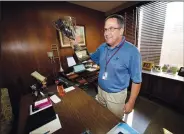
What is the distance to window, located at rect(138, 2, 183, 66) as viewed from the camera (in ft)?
6.17

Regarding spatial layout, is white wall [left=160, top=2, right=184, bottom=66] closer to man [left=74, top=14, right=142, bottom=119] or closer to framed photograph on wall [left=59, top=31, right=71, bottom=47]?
man [left=74, top=14, right=142, bottom=119]

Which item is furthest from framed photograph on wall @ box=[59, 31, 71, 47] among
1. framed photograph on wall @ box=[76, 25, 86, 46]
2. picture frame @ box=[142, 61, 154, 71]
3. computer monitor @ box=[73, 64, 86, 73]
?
picture frame @ box=[142, 61, 154, 71]

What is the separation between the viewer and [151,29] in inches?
88.5

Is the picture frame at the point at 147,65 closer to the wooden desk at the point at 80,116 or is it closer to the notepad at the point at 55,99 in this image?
the wooden desk at the point at 80,116

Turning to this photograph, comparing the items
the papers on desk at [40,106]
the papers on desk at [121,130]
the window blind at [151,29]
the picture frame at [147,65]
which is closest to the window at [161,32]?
the window blind at [151,29]

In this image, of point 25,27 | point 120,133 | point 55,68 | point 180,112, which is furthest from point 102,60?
point 180,112

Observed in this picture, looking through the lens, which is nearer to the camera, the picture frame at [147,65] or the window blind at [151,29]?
the window blind at [151,29]

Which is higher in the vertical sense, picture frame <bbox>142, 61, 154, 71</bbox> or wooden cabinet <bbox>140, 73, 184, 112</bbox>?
A: picture frame <bbox>142, 61, 154, 71</bbox>

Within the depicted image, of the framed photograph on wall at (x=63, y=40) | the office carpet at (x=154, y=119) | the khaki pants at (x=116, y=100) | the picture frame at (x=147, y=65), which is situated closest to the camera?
the khaki pants at (x=116, y=100)

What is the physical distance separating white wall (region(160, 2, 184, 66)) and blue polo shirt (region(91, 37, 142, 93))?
147 centimetres

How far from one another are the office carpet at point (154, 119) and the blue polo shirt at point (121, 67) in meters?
0.97

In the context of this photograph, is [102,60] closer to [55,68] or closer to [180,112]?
[55,68]

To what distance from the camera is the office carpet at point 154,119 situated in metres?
1.56

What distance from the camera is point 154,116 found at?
1840 mm
